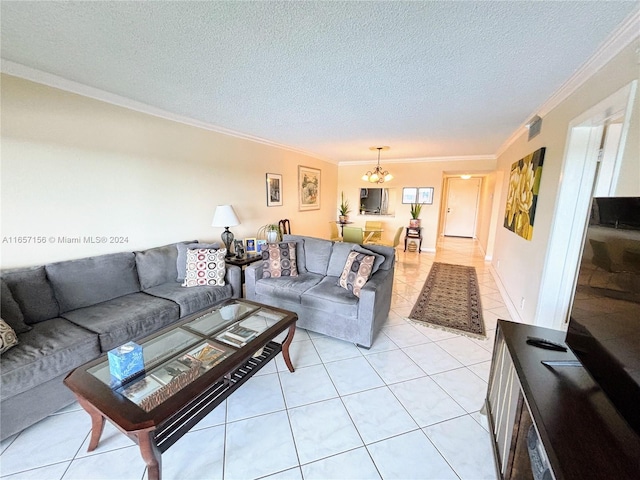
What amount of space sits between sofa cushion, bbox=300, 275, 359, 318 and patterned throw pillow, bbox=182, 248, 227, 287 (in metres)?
0.97

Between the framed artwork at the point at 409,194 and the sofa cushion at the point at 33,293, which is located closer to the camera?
the sofa cushion at the point at 33,293

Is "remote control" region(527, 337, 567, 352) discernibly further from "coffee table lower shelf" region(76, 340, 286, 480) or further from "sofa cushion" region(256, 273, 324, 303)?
"sofa cushion" region(256, 273, 324, 303)

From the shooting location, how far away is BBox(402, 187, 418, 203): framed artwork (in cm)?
649

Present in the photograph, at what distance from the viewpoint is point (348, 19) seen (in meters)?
1.40

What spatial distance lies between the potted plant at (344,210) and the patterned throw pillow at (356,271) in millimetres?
4289

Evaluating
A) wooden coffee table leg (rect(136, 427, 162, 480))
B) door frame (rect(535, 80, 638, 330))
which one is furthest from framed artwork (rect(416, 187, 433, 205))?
wooden coffee table leg (rect(136, 427, 162, 480))

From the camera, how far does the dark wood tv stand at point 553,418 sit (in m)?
0.77

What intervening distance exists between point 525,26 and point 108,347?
334 cm

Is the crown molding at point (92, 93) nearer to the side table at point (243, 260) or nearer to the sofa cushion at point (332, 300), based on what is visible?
the side table at point (243, 260)

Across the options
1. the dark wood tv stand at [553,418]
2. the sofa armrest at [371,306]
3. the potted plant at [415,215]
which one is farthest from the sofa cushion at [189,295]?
the potted plant at [415,215]

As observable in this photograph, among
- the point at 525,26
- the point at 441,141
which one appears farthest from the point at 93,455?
the point at 441,141

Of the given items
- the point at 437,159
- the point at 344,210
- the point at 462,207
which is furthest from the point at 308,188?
the point at 462,207

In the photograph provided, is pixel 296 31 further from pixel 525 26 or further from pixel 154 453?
pixel 154 453

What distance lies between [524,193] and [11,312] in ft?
15.9
